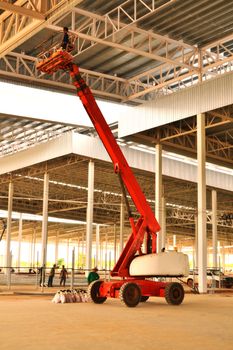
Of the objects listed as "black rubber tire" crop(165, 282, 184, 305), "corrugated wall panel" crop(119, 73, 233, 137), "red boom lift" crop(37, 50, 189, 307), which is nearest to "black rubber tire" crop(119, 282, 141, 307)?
"red boom lift" crop(37, 50, 189, 307)

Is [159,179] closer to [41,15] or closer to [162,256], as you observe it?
[162,256]

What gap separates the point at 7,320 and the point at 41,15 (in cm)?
949

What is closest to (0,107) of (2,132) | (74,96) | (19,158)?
(74,96)

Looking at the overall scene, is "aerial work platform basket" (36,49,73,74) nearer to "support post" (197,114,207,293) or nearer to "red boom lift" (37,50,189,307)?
"red boom lift" (37,50,189,307)

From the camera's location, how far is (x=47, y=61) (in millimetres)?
18703

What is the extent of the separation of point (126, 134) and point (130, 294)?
17.3m

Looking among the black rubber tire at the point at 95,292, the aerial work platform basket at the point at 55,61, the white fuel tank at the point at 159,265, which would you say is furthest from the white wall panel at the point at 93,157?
the white fuel tank at the point at 159,265

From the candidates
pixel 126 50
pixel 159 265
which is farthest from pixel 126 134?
pixel 159 265

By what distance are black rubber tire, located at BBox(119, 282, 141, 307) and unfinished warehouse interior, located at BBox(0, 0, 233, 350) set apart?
0.16ft

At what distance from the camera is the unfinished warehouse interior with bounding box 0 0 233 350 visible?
42.5 feet

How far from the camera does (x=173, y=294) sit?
18812 mm

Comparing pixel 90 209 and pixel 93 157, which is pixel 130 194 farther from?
pixel 90 209

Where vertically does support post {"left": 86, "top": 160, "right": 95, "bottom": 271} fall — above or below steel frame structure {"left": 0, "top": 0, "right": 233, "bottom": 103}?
below

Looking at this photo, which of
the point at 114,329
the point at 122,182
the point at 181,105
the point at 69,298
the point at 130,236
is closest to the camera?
the point at 114,329
